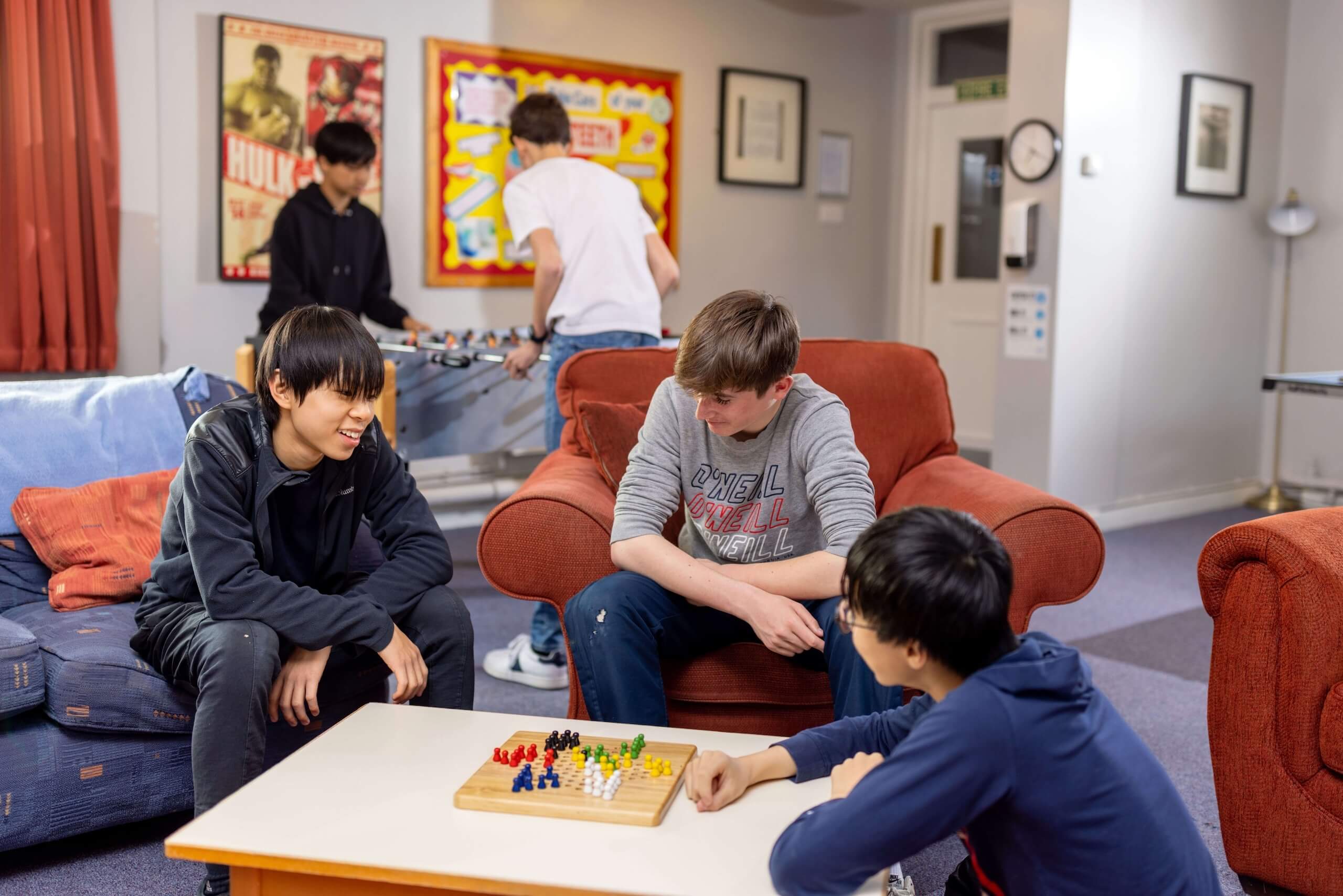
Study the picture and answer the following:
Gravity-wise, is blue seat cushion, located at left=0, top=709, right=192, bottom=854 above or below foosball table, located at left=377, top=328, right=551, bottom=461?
below

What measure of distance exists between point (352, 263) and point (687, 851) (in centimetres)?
346

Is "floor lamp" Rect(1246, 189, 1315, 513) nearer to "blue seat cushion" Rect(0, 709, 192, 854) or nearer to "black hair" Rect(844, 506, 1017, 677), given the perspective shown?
"black hair" Rect(844, 506, 1017, 677)

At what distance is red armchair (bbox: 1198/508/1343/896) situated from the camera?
182 cm

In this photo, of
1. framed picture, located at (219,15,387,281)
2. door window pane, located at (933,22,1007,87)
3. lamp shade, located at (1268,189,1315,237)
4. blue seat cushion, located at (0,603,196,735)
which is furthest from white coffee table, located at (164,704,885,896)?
door window pane, located at (933,22,1007,87)

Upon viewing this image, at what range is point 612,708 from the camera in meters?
1.89

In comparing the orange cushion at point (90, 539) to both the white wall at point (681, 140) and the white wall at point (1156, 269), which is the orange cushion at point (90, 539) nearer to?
the white wall at point (681, 140)

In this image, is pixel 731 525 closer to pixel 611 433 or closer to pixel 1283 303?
pixel 611 433

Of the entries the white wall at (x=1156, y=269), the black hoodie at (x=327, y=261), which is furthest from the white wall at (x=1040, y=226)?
the black hoodie at (x=327, y=261)

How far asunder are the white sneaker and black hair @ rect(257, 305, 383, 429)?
4.07 ft

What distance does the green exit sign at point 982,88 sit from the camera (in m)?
6.38

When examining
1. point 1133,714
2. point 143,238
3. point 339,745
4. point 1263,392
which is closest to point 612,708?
point 339,745

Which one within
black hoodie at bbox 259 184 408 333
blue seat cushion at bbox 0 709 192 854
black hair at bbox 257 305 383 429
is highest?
black hoodie at bbox 259 184 408 333

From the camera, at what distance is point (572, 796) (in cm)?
134

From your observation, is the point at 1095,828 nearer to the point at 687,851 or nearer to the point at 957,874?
the point at 957,874
